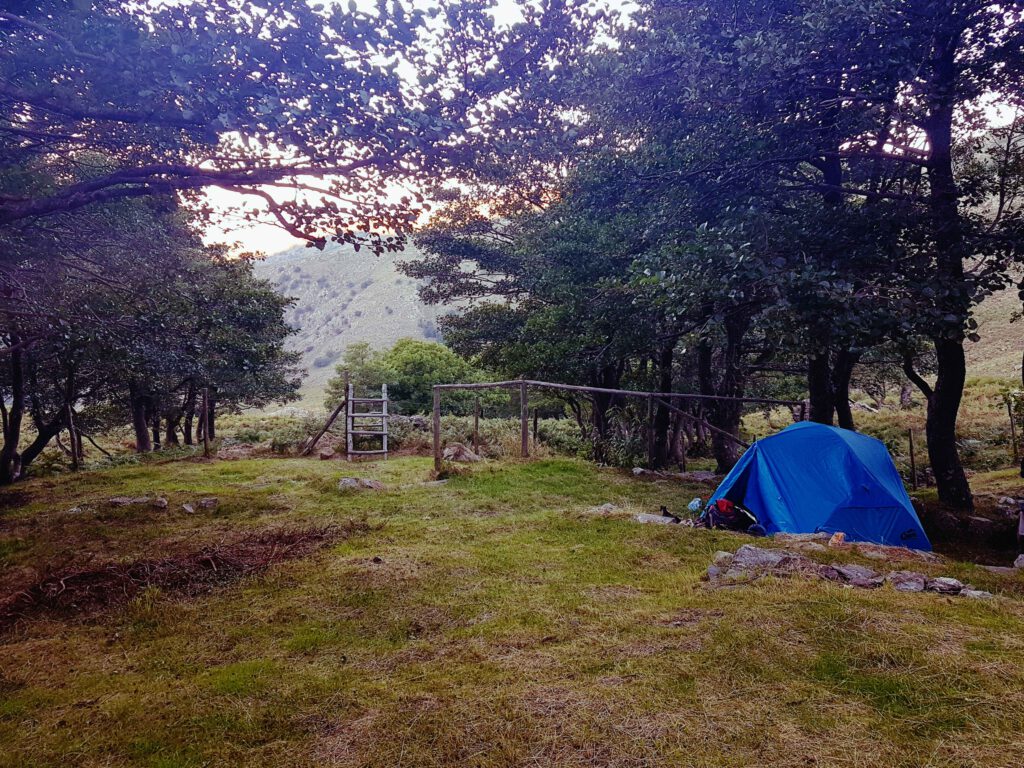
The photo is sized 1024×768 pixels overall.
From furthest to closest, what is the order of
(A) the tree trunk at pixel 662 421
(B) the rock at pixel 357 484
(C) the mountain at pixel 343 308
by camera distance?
(C) the mountain at pixel 343 308 < (A) the tree trunk at pixel 662 421 < (B) the rock at pixel 357 484

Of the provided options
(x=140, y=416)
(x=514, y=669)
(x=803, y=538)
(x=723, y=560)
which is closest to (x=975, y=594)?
A: (x=723, y=560)

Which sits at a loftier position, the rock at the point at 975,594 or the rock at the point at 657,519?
the rock at the point at 975,594

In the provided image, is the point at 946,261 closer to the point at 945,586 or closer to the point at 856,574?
the point at 945,586

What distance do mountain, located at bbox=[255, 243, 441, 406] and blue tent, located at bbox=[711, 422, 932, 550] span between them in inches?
2719

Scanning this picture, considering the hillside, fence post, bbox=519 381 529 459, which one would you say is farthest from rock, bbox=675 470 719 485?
the hillside

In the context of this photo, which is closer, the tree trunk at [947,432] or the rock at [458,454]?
the tree trunk at [947,432]

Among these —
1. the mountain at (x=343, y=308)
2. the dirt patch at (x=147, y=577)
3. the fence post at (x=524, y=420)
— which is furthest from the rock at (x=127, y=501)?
the mountain at (x=343, y=308)

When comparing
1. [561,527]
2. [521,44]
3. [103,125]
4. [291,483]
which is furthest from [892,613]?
[291,483]

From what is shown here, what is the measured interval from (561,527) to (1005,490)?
29.8ft

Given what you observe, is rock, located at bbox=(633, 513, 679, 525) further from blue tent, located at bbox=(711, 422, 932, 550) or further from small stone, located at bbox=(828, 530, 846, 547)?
small stone, located at bbox=(828, 530, 846, 547)

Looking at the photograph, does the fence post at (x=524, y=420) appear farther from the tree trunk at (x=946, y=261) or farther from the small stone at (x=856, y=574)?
the small stone at (x=856, y=574)

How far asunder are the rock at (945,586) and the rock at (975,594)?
0.08 feet

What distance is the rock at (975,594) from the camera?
3.97m

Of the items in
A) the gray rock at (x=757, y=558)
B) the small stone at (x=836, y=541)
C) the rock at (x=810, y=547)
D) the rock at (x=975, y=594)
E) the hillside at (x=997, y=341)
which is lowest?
the small stone at (x=836, y=541)
